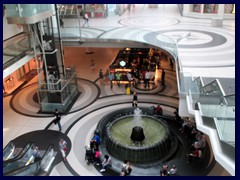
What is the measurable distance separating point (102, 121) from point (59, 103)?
299 centimetres

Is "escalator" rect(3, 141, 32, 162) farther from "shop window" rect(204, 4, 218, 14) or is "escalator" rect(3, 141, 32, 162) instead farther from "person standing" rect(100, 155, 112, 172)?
"shop window" rect(204, 4, 218, 14)

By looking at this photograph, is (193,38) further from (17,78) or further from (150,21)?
(17,78)

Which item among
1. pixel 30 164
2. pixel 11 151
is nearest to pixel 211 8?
pixel 11 151

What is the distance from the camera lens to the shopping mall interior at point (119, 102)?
990 centimetres

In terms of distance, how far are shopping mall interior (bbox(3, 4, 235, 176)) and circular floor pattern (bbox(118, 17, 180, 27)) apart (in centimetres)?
34

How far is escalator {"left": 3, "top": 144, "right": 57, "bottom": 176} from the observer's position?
9.09 meters

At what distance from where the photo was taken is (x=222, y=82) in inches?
442

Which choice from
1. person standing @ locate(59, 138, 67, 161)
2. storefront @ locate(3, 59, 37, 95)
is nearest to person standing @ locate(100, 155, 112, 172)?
person standing @ locate(59, 138, 67, 161)

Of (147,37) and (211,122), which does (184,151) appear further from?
(147,37)

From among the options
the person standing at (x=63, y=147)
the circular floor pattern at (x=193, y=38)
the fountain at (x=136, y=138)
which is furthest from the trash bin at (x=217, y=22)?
the person standing at (x=63, y=147)

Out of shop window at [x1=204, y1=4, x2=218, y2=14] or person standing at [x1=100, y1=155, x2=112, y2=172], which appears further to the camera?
shop window at [x1=204, y1=4, x2=218, y2=14]

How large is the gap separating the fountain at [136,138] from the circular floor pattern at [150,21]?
10962 millimetres

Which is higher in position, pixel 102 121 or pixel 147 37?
pixel 147 37
